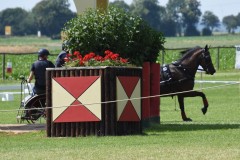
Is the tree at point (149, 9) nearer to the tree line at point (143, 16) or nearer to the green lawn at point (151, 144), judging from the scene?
the tree line at point (143, 16)

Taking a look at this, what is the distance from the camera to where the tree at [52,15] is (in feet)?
435

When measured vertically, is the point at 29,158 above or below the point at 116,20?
below

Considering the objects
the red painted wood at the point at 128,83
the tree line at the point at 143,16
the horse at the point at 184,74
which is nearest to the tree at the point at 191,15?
the tree line at the point at 143,16

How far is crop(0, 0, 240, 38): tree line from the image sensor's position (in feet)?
416

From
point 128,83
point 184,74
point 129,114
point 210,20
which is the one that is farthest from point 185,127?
point 210,20

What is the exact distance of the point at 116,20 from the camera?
19891 mm

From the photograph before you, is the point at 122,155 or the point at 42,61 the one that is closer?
the point at 122,155

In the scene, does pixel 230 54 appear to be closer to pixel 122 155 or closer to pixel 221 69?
pixel 221 69

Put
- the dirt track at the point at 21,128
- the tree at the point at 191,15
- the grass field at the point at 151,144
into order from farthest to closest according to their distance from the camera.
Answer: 1. the tree at the point at 191,15
2. the dirt track at the point at 21,128
3. the grass field at the point at 151,144

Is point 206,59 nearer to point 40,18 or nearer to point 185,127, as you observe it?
point 185,127

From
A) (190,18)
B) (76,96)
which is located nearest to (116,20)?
(76,96)

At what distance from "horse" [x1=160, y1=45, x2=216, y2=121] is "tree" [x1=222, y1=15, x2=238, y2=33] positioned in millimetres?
121299

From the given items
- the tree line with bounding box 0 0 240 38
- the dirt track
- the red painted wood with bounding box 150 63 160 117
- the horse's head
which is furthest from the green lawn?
the tree line with bounding box 0 0 240 38

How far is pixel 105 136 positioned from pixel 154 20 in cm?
11232
